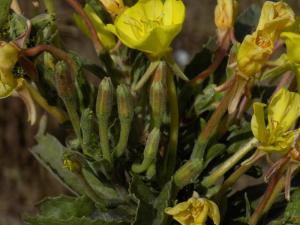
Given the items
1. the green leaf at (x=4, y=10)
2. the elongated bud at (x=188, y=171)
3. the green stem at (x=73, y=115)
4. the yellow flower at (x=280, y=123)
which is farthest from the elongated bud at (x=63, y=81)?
the yellow flower at (x=280, y=123)

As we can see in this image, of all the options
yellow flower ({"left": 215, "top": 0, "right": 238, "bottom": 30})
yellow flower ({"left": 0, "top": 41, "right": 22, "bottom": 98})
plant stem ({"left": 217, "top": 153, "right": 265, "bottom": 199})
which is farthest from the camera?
yellow flower ({"left": 215, "top": 0, "right": 238, "bottom": 30})

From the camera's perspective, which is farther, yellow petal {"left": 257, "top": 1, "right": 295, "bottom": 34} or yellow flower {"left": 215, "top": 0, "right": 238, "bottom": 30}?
yellow flower {"left": 215, "top": 0, "right": 238, "bottom": 30}

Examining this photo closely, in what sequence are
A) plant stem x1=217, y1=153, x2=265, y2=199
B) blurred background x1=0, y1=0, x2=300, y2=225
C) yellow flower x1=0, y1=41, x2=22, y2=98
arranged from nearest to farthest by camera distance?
yellow flower x1=0, y1=41, x2=22, y2=98 < plant stem x1=217, y1=153, x2=265, y2=199 < blurred background x1=0, y1=0, x2=300, y2=225

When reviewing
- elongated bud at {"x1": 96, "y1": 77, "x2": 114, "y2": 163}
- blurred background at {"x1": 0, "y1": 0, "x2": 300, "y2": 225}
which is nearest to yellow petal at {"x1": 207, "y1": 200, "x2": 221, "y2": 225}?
elongated bud at {"x1": 96, "y1": 77, "x2": 114, "y2": 163}

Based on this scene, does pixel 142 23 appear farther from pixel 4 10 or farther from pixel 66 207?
pixel 66 207

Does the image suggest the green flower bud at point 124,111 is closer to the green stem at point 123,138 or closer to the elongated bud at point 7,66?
the green stem at point 123,138

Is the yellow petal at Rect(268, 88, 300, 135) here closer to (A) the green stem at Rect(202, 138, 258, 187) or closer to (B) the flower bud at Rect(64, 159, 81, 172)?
(A) the green stem at Rect(202, 138, 258, 187)
